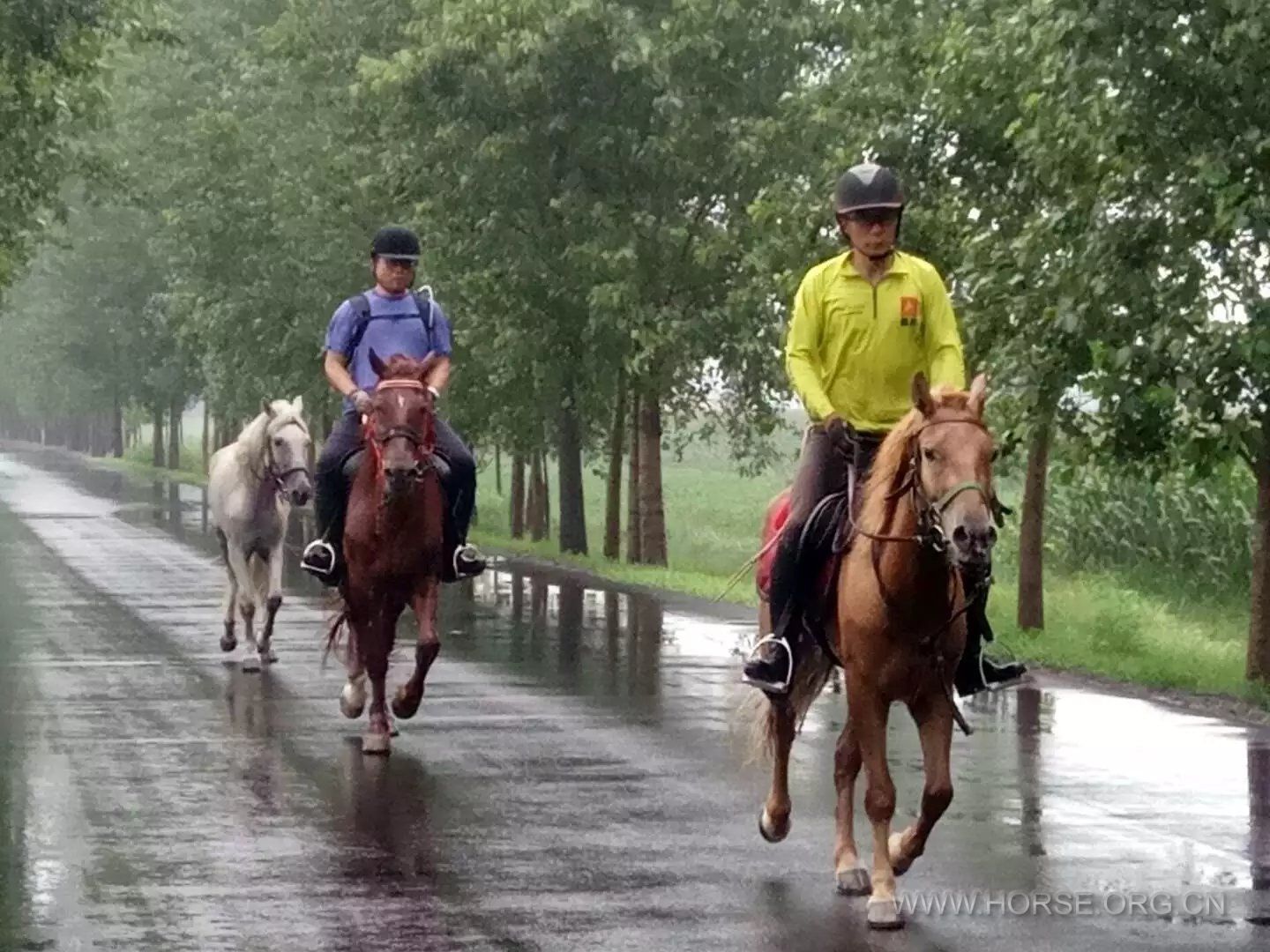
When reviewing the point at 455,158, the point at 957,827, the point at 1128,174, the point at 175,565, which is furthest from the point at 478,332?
the point at 957,827

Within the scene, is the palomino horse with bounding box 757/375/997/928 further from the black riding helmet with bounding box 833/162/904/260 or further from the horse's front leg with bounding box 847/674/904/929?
the black riding helmet with bounding box 833/162/904/260

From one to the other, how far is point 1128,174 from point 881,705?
7645 millimetres

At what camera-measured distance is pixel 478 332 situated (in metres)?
30.5

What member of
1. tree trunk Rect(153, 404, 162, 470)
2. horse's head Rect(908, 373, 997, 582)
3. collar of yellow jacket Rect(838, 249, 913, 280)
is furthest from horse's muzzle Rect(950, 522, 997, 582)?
tree trunk Rect(153, 404, 162, 470)

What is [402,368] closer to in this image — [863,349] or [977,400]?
[863,349]

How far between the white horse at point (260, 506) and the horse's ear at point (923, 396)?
9.29 m

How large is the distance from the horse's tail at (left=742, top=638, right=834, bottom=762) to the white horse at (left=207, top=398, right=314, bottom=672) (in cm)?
735

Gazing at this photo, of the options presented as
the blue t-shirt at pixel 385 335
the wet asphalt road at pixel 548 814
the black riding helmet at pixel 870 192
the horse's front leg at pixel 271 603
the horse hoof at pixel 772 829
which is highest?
the black riding helmet at pixel 870 192

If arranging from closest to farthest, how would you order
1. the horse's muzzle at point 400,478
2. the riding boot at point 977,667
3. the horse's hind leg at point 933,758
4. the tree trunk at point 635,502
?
the horse's hind leg at point 933,758
the riding boot at point 977,667
the horse's muzzle at point 400,478
the tree trunk at point 635,502

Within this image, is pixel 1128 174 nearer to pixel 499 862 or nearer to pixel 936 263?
pixel 936 263

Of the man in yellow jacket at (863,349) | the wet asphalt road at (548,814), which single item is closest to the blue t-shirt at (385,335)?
the wet asphalt road at (548,814)

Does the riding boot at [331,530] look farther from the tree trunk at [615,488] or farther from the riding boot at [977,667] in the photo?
the tree trunk at [615,488]

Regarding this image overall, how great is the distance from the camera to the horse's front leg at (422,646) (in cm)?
1320

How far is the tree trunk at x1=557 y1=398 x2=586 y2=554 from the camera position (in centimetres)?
3291
